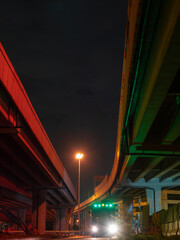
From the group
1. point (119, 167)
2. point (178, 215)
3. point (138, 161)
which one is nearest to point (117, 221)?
point (119, 167)

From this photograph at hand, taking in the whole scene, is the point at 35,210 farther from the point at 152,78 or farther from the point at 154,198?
the point at 152,78

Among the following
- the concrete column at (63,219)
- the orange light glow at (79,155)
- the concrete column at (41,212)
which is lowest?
the concrete column at (63,219)

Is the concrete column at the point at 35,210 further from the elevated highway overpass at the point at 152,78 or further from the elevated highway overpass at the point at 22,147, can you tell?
the elevated highway overpass at the point at 152,78

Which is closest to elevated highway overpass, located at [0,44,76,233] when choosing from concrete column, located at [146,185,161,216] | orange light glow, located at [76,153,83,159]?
orange light glow, located at [76,153,83,159]

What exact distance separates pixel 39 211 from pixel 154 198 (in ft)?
46.2

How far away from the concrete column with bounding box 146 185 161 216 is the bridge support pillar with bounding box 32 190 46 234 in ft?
42.5

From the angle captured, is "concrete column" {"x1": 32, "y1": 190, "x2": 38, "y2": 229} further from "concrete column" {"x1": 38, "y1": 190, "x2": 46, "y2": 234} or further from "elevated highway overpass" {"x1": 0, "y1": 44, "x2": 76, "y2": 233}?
"concrete column" {"x1": 38, "y1": 190, "x2": 46, "y2": 234}

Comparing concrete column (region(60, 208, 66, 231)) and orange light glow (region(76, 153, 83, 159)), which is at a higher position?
orange light glow (region(76, 153, 83, 159))

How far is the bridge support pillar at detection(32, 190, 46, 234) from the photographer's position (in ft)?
140

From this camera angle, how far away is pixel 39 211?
4281cm

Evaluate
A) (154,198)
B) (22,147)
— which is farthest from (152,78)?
(154,198)

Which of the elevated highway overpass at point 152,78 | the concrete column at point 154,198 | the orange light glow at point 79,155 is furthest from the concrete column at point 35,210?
the elevated highway overpass at point 152,78

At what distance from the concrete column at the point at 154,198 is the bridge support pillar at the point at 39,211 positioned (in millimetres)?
12952

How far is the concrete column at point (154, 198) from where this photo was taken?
143 feet
